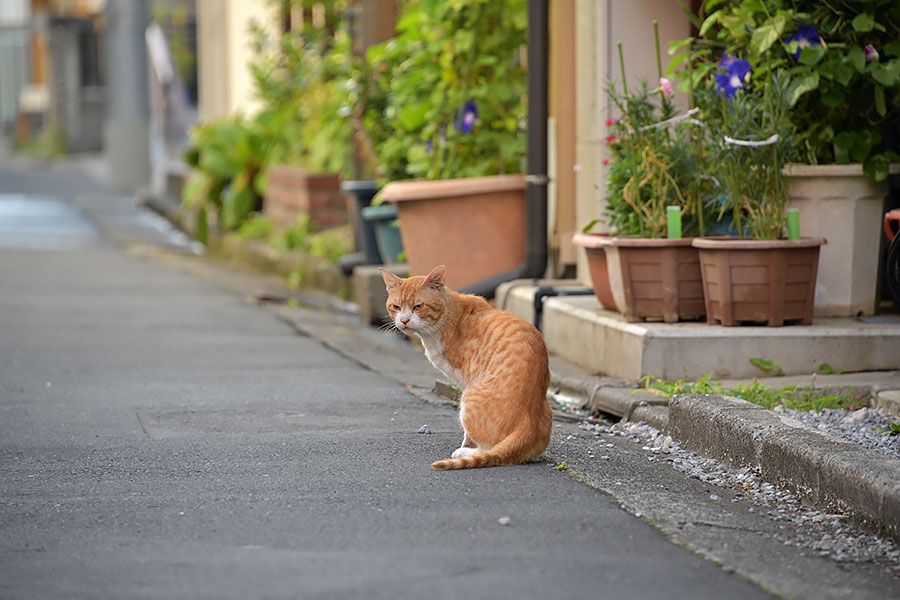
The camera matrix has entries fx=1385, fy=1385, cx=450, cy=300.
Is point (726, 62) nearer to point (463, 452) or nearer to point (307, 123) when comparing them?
point (463, 452)

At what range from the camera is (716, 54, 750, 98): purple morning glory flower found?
20.3 feet

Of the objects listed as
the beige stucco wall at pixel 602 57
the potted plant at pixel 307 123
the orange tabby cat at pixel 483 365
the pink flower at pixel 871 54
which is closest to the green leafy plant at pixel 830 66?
the pink flower at pixel 871 54

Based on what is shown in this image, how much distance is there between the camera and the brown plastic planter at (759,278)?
5.80 metres

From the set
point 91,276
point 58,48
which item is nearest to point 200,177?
point 91,276

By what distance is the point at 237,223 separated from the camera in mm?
14156

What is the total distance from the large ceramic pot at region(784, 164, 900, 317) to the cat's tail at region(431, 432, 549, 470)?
2.37 meters

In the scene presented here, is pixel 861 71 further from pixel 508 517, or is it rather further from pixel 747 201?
pixel 508 517

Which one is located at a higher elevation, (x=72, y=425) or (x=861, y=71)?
(x=861, y=71)

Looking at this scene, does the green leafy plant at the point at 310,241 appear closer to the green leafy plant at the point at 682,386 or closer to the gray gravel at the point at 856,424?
the green leafy plant at the point at 682,386

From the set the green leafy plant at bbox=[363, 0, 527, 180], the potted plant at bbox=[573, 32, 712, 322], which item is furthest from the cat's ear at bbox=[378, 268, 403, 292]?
the green leafy plant at bbox=[363, 0, 527, 180]

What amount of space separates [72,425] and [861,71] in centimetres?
367

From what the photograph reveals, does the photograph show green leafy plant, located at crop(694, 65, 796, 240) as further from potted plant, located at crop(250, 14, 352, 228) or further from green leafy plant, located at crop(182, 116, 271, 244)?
green leafy plant, located at crop(182, 116, 271, 244)

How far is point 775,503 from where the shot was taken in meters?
4.28

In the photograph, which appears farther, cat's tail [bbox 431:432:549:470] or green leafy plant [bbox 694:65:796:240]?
green leafy plant [bbox 694:65:796:240]
